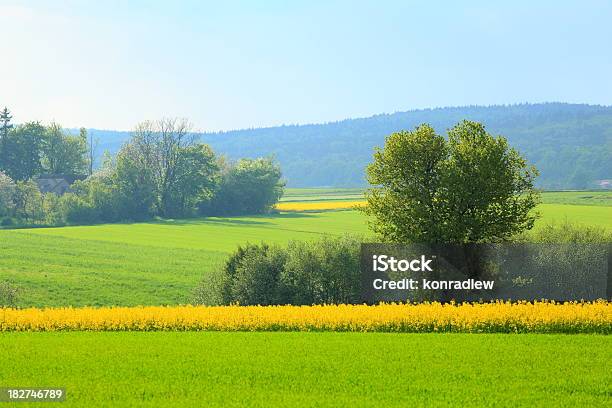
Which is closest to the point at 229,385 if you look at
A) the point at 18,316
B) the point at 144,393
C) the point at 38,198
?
the point at 144,393

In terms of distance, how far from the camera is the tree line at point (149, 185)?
114500 millimetres

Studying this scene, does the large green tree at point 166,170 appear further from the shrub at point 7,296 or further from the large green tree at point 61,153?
the shrub at point 7,296

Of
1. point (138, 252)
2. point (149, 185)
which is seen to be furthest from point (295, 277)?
point (149, 185)

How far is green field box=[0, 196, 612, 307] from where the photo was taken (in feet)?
200

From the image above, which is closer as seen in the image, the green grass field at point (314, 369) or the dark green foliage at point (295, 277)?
the green grass field at point (314, 369)

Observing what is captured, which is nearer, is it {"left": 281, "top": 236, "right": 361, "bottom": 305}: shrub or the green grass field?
the green grass field

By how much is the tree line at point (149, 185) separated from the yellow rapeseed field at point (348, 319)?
272ft

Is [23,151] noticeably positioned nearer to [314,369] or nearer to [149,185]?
[149,185]

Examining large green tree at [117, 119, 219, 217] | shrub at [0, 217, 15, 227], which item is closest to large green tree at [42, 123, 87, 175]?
large green tree at [117, 119, 219, 217]

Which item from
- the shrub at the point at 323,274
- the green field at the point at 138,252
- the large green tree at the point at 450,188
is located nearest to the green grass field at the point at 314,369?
the large green tree at the point at 450,188

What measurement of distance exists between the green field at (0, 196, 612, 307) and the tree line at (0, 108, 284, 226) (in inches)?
261

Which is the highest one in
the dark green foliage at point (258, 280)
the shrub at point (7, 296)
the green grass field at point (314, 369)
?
the green grass field at point (314, 369)

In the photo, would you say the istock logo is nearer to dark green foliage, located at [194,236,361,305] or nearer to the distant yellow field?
dark green foliage, located at [194,236,361,305]

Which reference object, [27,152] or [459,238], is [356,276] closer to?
[459,238]
